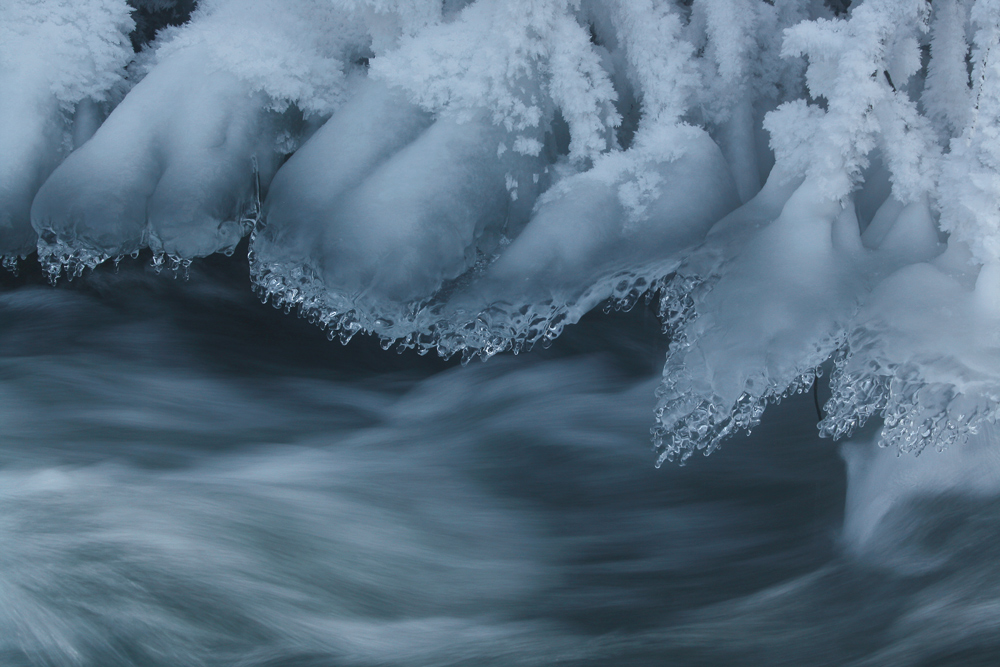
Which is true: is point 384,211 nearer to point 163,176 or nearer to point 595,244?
point 595,244

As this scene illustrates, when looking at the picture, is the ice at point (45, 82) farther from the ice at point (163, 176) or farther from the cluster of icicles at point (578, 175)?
the ice at point (163, 176)

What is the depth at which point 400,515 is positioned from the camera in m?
2.43

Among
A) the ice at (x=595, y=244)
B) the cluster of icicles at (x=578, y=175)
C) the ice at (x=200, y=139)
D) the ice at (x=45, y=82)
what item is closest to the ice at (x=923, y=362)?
the cluster of icicles at (x=578, y=175)

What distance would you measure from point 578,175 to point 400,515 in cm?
103

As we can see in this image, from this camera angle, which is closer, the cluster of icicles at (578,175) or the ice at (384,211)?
the cluster of icicles at (578,175)

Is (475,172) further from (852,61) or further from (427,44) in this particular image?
(852,61)

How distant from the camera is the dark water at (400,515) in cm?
190

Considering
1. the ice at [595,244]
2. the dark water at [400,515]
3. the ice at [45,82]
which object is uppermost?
the ice at [45,82]

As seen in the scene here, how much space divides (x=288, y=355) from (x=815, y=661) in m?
1.99

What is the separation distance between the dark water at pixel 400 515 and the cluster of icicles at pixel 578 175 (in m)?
0.27

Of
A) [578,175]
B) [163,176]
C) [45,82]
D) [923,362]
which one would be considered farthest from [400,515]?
[45,82]

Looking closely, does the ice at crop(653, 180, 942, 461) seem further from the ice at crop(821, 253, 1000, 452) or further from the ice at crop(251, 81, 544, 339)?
the ice at crop(251, 81, 544, 339)

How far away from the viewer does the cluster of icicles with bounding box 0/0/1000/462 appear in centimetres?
205

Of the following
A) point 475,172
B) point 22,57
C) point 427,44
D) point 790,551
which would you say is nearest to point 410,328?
point 475,172
